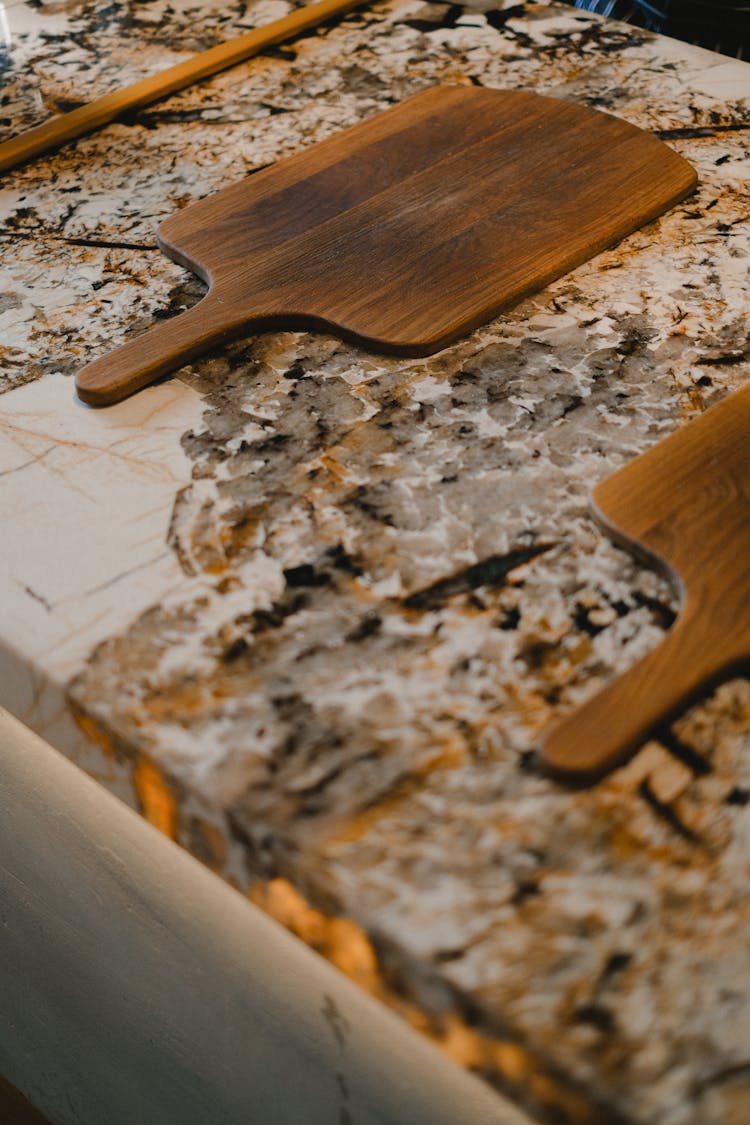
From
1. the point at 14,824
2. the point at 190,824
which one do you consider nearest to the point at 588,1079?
the point at 190,824

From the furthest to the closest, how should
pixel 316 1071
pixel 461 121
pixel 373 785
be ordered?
pixel 461 121
pixel 316 1071
pixel 373 785

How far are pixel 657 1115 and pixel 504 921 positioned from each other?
10 centimetres

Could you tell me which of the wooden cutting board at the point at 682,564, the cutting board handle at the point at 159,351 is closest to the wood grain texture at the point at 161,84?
the cutting board handle at the point at 159,351

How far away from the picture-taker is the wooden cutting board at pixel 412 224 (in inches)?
31.9

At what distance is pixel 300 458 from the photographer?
0.73m

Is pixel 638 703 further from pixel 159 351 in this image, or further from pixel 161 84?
pixel 161 84

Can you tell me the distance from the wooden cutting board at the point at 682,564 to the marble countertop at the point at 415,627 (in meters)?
0.02

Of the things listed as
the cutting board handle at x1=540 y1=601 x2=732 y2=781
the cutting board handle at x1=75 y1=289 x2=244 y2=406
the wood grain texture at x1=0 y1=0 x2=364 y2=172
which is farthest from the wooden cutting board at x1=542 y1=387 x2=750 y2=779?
the wood grain texture at x1=0 y1=0 x2=364 y2=172

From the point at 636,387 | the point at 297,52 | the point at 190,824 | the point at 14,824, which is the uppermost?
the point at 297,52

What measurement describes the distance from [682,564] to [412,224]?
1.42 feet

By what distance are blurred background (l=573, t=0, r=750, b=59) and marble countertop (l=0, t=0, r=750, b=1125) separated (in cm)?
41

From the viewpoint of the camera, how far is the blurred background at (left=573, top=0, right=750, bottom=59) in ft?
4.38

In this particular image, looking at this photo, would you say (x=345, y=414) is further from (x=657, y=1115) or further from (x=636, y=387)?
(x=657, y=1115)

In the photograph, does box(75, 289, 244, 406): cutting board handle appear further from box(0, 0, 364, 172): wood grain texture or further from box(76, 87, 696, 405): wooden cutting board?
box(0, 0, 364, 172): wood grain texture
